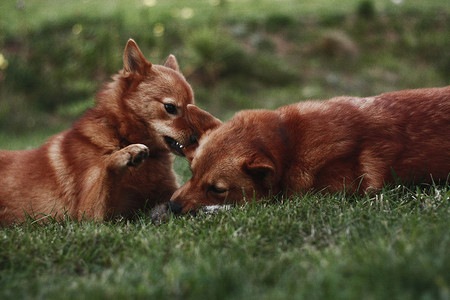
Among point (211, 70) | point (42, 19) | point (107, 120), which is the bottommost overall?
point (211, 70)

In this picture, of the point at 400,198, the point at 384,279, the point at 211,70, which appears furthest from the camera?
the point at 211,70

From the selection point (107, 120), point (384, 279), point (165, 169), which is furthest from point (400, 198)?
point (107, 120)

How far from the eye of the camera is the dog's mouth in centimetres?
423

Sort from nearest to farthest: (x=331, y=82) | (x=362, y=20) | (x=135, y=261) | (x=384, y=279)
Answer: (x=384, y=279), (x=135, y=261), (x=331, y=82), (x=362, y=20)

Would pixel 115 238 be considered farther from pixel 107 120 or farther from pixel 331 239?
pixel 107 120

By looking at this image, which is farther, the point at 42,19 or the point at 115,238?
the point at 42,19

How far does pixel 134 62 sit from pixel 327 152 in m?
2.31

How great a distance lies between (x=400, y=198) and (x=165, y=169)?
2.28 meters

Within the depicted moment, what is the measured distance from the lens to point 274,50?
13492mm

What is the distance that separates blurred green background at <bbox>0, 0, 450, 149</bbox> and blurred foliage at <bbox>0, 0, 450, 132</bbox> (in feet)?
0.11

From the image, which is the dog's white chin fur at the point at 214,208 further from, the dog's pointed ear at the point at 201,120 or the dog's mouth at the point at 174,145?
the dog's mouth at the point at 174,145

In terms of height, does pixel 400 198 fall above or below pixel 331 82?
above

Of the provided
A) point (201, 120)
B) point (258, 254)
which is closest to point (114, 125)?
point (201, 120)

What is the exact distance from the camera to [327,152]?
3412 millimetres
